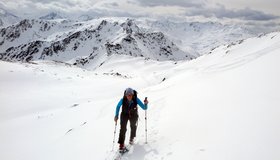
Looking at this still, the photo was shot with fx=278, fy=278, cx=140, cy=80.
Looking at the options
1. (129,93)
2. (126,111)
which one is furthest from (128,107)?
(129,93)

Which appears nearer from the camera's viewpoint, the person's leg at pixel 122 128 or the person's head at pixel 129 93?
the person's head at pixel 129 93

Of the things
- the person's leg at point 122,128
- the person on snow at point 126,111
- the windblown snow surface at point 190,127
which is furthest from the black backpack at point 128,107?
the windblown snow surface at point 190,127

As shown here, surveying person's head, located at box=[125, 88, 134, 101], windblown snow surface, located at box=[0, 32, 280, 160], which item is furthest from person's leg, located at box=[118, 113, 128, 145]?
person's head, located at box=[125, 88, 134, 101]

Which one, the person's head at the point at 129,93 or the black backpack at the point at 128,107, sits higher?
the person's head at the point at 129,93

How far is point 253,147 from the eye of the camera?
826 cm

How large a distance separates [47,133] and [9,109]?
41.7 ft

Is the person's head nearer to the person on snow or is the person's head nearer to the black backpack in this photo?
the person on snow

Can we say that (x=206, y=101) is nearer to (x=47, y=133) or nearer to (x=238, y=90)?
(x=238, y=90)

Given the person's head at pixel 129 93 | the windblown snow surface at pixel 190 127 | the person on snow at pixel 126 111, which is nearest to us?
the windblown snow surface at pixel 190 127

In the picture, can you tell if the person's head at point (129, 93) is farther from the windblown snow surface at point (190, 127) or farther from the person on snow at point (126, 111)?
the windblown snow surface at point (190, 127)

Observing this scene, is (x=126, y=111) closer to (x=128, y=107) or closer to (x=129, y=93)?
(x=128, y=107)

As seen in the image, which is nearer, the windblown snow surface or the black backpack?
the windblown snow surface

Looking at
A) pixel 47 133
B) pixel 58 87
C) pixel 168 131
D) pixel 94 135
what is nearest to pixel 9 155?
pixel 47 133

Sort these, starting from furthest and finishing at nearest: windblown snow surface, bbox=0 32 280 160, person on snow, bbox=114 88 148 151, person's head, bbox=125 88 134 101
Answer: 1. person on snow, bbox=114 88 148 151
2. person's head, bbox=125 88 134 101
3. windblown snow surface, bbox=0 32 280 160
